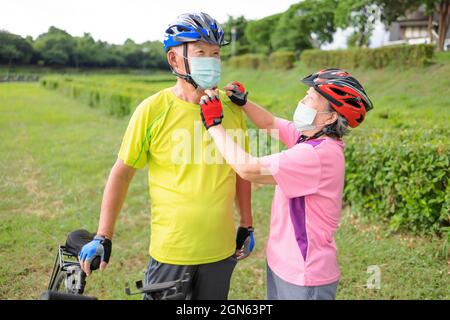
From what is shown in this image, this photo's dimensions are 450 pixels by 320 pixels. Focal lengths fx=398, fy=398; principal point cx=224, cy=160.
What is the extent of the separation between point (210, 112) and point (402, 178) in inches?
121

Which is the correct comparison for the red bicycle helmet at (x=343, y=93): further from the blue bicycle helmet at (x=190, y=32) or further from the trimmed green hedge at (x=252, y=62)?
the trimmed green hedge at (x=252, y=62)

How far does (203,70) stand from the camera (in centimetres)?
202

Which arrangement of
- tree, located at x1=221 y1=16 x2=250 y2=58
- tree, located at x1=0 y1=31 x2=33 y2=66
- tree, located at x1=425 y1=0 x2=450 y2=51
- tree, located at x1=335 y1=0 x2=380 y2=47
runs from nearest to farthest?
1. tree, located at x1=0 y1=31 x2=33 y2=66
2. tree, located at x1=425 y1=0 x2=450 y2=51
3. tree, located at x1=335 y1=0 x2=380 y2=47
4. tree, located at x1=221 y1=16 x2=250 y2=58

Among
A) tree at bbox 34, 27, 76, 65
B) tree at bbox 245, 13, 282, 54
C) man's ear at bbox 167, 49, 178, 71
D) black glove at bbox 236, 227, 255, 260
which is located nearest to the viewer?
man's ear at bbox 167, 49, 178, 71

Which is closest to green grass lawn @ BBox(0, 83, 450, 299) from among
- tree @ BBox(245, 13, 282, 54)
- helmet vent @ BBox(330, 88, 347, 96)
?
helmet vent @ BBox(330, 88, 347, 96)

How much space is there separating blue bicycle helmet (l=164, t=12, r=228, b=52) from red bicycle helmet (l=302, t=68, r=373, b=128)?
546mm

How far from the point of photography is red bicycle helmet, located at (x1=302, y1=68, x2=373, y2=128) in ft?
6.33

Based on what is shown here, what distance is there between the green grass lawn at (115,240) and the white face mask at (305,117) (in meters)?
2.20

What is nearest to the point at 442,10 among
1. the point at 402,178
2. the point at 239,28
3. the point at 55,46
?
the point at 402,178

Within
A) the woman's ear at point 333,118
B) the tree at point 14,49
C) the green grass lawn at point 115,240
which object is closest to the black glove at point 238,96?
the woman's ear at point 333,118

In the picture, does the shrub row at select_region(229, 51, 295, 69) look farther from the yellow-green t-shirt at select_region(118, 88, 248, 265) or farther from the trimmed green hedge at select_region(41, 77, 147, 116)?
the yellow-green t-shirt at select_region(118, 88, 248, 265)

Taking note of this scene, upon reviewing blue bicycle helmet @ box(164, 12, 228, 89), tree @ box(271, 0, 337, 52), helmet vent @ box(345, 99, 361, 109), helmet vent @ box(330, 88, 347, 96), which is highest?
tree @ box(271, 0, 337, 52)

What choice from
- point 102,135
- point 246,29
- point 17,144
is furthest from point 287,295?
point 246,29

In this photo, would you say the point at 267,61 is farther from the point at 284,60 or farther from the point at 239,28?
the point at 239,28
